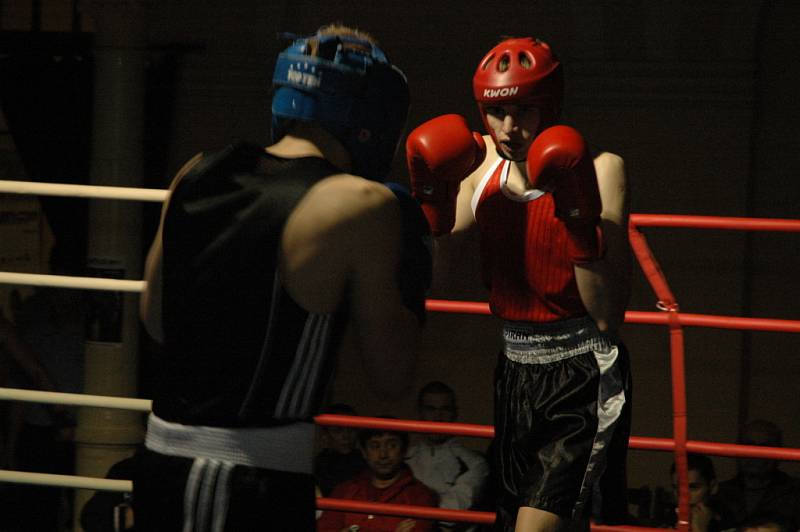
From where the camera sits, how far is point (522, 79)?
1981mm

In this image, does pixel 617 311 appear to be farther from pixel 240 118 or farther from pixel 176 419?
pixel 240 118

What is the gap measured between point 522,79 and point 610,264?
0.34 metres

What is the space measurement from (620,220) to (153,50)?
385cm

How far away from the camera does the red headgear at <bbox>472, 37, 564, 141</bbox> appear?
6.51 feet

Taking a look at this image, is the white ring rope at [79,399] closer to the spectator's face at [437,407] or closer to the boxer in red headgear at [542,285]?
the boxer in red headgear at [542,285]

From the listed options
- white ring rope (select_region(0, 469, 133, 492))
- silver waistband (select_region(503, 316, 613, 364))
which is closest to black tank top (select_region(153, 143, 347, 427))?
silver waistband (select_region(503, 316, 613, 364))

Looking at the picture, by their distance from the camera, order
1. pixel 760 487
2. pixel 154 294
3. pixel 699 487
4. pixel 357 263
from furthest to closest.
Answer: pixel 760 487 → pixel 699 487 → pixel 154 294 → pixel 357 263

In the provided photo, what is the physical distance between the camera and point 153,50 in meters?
5.44

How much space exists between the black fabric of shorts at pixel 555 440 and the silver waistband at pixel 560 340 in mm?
13

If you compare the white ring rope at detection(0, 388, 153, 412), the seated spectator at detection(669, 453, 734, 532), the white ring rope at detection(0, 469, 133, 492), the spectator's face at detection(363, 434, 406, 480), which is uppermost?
the white ring rope at detection(0, 388, 153, 412)

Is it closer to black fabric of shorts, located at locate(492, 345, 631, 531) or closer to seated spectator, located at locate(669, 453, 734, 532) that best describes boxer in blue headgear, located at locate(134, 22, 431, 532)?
black fabric of shorts, located at locate(492, 345, 631, 531)

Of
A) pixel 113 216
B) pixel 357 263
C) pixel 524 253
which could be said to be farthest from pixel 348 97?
pixel 113 216

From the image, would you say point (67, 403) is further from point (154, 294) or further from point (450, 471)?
point (450, 471)

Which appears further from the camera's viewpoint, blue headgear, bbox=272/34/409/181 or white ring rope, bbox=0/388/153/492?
white ring rope, bbox=0/388/153/492
